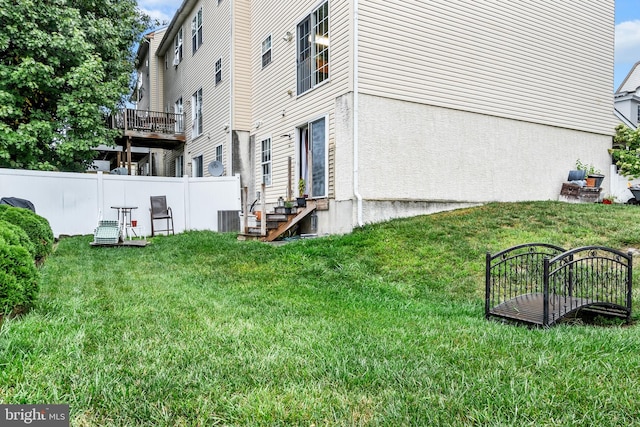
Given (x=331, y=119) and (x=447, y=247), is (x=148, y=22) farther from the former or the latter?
(x=447, y=247)

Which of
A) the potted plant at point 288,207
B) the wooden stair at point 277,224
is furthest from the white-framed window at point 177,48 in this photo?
the wooden stair at point 277,224

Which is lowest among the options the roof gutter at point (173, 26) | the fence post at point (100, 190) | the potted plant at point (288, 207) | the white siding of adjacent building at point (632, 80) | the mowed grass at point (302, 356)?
the mowed grass at point (302, 356)

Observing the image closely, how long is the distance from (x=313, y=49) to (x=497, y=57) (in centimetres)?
468

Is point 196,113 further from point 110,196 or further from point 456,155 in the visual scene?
point 456,155

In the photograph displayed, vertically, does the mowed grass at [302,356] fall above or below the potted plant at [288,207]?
below

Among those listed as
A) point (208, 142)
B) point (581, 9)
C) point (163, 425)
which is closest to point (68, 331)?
point (163, 425)

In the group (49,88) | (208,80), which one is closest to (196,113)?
(208,80)

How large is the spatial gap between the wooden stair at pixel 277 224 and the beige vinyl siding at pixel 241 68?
473 centimetres

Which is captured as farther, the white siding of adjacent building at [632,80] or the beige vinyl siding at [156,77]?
the white siding of adjacent building at [632,80]

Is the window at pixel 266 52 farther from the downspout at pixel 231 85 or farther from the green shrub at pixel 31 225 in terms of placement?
the green shrub at pixel 31 225

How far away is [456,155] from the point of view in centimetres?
1030

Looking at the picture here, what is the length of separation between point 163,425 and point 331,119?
8272 mm

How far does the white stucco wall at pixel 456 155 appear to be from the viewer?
9.26 metres

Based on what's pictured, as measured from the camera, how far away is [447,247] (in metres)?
6.87
